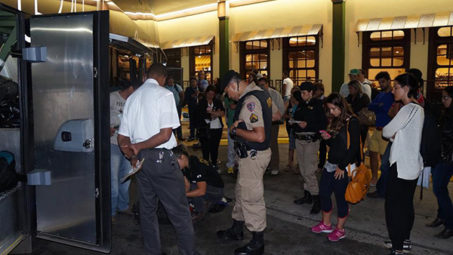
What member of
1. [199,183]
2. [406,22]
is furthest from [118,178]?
[406,22]

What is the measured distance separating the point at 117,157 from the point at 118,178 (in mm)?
323

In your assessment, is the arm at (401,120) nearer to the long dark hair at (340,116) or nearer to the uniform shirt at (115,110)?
the long dark hair at (340,116)

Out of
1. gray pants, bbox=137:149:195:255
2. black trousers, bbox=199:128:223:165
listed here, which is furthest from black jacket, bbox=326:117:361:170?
black trousers, bbox=199:128:223:165

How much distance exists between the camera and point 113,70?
14.3 ft

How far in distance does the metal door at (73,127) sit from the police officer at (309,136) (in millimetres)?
2572

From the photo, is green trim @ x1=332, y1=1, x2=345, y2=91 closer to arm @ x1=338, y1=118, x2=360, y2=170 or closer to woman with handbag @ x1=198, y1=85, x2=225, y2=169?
woman with handbag @ x1=198, y1=85, x2=225, y2=169

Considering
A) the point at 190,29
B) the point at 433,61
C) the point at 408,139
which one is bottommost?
the point at 408,139

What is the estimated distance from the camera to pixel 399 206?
137 inches

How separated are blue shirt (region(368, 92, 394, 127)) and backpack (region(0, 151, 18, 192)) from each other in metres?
4.26

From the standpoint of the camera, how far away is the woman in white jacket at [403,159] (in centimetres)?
334

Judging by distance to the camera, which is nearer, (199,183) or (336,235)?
(336,235)

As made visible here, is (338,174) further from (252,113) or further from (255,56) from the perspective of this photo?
(255,56)

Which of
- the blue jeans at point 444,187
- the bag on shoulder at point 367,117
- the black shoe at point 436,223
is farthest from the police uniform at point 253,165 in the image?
the bag on shoulder at point 367,117

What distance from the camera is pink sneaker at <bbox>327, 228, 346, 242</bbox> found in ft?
13.3
